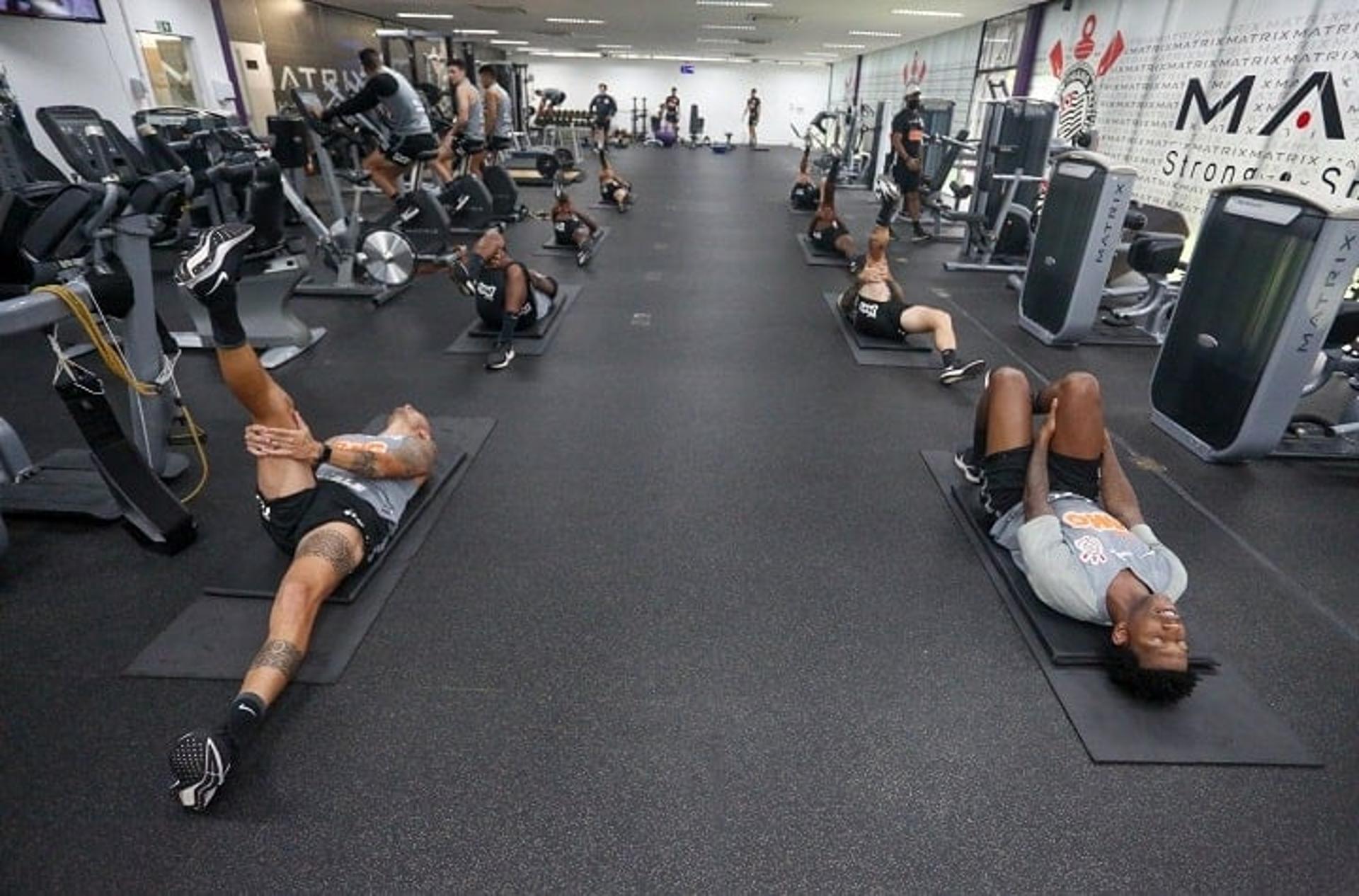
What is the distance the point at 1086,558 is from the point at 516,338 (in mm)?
2900

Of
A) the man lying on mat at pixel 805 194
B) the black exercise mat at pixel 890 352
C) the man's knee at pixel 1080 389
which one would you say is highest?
the man's knee at pixel 1080 389

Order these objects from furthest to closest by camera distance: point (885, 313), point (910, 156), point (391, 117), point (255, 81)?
point (255, 81)
point (910, 156)
point (391, 117)
point (885, 313)

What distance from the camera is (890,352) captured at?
142 inches

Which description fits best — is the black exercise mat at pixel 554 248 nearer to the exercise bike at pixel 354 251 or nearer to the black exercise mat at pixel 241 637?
the exercise bike at pixel 354 251

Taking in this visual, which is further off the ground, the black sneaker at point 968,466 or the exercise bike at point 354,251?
the exercise bike at point 354,251

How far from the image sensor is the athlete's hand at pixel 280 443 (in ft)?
5.40

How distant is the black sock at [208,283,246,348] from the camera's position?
158 cm

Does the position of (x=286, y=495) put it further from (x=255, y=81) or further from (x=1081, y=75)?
(x=255, y=81)

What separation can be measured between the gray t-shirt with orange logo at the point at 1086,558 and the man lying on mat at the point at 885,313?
1.69m

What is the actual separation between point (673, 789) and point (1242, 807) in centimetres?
110

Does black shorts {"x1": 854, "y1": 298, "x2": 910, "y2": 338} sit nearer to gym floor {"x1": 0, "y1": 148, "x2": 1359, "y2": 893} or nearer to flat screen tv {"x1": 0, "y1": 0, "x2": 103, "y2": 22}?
gym floor {"x1": 0, "y1": 148, "x2": 1359, "y2": 893}

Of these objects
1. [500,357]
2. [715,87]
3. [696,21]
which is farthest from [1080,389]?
[715,87]

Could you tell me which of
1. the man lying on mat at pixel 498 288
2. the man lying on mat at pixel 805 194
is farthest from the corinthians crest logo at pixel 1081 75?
the man lying on mat at pixel 498 288

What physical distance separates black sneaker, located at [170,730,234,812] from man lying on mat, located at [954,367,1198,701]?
1790 millimetres
